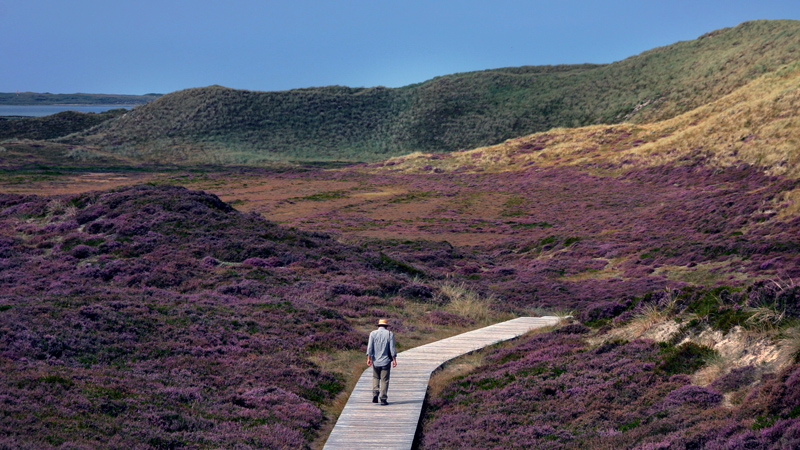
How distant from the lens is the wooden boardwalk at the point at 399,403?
9.64 metres

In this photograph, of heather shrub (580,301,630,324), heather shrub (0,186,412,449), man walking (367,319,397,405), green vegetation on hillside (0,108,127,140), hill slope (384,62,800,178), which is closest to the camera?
heather shrub (0,186,412,449)

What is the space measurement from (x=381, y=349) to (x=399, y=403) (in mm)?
1115

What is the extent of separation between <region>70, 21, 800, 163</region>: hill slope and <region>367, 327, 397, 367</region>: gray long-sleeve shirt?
98.1 metres

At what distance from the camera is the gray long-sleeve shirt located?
11219 mm

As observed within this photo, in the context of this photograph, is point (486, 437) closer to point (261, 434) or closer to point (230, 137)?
point (261, 434)

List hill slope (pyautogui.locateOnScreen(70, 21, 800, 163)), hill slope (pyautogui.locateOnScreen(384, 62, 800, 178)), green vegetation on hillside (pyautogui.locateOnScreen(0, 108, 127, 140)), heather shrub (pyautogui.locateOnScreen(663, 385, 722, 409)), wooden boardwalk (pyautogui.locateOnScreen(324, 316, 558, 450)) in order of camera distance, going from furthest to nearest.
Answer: green vegetation on hillside (pyautogui.locateOnScreen(0, 108, 127, 140)) → hill slope (pyautogui.locateOnScreen(70, 21, 800, 163)) → hill slope (pyautogui.locateOnScreen(384, 62, 800, 178)) → wooden boardwalk (pyautogui.locateOnScreen(324, 316, 558, 450)) → heather shrub (pyautogui.locateOnScreen(663, 385, 722, 409))

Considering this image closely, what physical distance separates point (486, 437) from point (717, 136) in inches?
2523

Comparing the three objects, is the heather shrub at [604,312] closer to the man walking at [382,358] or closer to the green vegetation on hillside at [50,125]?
the man walking at [382,358]

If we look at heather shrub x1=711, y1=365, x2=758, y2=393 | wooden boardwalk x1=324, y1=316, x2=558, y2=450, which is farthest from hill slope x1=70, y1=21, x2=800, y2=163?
heather shrub x1=711, y1=365, x2=758, y2=393

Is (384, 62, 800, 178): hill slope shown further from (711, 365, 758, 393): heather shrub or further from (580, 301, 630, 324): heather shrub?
(711, 365, 758, 393): heather shrub

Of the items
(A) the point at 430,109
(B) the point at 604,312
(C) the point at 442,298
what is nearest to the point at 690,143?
(C) the point at 442,298

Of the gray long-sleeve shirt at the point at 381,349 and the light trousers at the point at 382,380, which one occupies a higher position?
the gray long-sleeve shirt at the point at 381,349

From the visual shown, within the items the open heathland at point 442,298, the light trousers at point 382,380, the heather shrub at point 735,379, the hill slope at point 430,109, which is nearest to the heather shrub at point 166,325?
the open heathland at point 442,298

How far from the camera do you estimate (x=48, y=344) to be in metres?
11.7
